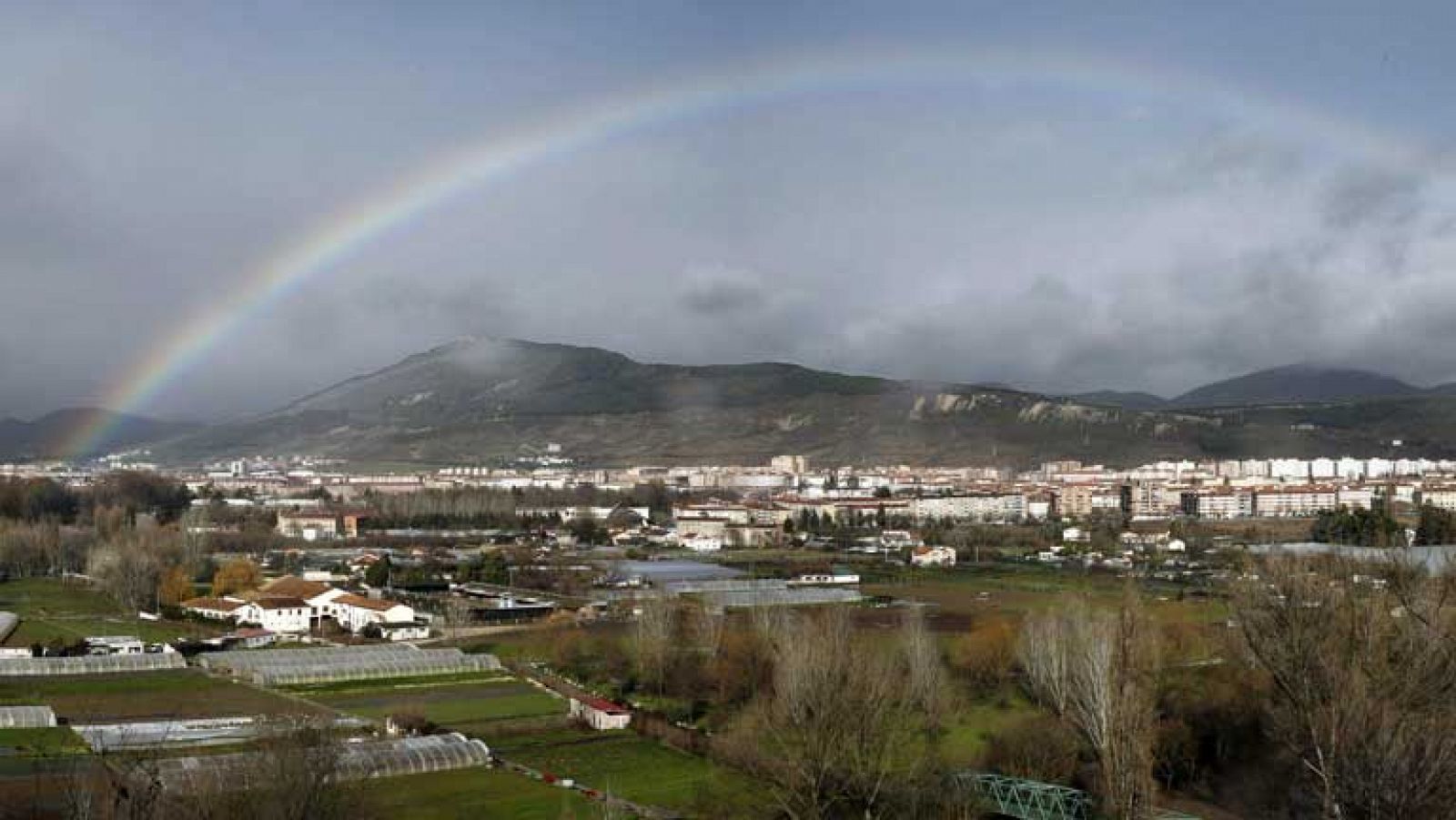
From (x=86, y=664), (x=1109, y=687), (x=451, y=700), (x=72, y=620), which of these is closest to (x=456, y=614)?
(x=86, y=664)

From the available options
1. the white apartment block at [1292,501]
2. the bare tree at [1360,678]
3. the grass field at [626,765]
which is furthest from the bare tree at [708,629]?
the white apartment block at [1292,501]

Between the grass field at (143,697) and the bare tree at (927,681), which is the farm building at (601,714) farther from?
the bare tree at (927,681)

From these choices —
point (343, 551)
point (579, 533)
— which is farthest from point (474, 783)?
point (579, 533)

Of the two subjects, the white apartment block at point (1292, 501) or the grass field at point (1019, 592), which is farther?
the white apartment block at point (1292, 501)

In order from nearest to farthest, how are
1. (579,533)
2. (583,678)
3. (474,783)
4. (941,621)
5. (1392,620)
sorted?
(474,783) < (1392,620) < (583,678) < (941,621) < (579,533)

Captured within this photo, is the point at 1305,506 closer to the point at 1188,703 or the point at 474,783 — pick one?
the point at 1188,703

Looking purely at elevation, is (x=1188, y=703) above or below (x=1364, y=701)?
below
